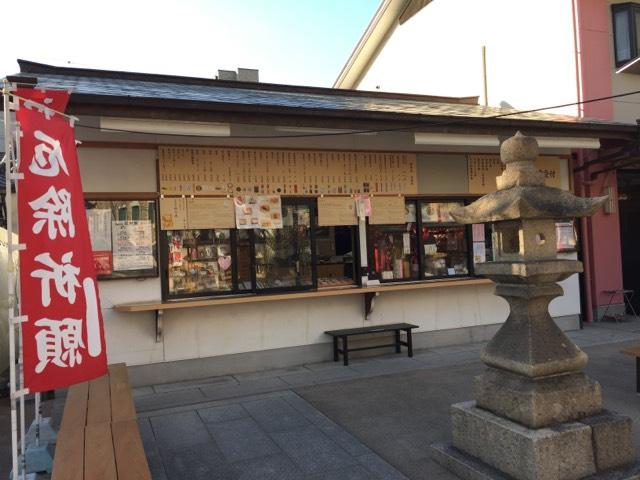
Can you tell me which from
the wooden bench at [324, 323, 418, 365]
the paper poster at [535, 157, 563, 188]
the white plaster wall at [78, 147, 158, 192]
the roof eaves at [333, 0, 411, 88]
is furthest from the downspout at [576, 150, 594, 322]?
the roof eaves at [333, 0, 411, 88]

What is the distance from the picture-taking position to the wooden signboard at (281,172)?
23.2ft

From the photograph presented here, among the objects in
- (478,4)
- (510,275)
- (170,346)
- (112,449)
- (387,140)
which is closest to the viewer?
(112,449)

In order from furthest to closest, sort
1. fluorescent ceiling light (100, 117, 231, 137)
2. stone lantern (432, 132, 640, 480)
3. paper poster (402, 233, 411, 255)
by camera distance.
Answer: paper poster (402, 233, 411, 255) < fluorescent ceiling light (100, 117, 231, 137) < stone lantern (432, 132, 640, 480)

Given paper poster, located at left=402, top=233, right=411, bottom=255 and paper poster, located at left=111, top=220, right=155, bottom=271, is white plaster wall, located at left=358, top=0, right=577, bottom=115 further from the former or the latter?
paper poster, located at left=111, top=220, right=155, bottom=271

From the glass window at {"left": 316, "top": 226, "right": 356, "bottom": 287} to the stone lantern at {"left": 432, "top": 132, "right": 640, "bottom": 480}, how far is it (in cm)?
Answer: 380

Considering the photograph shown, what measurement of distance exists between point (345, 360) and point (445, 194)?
3258 mm

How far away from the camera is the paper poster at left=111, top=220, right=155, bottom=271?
6.82 metres

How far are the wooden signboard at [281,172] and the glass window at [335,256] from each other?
2.20ft

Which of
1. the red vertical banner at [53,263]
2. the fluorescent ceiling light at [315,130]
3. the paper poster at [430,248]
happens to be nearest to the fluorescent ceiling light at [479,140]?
the fluorescent ceiling light at [315,130]

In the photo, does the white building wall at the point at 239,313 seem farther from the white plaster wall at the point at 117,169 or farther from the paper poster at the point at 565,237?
the paper poster at the point at 565,237

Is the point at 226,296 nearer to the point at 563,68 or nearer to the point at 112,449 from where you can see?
the point at 112,449

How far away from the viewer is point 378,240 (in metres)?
8.38

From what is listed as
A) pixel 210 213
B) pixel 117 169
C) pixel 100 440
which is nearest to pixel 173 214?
pixel 210 213

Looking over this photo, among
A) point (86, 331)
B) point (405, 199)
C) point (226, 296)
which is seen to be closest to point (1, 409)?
point (226, 296)
